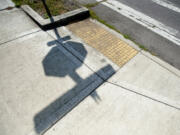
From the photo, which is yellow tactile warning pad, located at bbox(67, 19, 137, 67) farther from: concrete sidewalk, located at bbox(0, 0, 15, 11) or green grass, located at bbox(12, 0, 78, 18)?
concrete sidewalk, located at bbox(0, 0, 15, 11)

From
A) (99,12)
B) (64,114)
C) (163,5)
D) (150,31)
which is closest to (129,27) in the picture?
(150,31)

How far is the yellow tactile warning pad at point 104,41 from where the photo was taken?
383 centimetres

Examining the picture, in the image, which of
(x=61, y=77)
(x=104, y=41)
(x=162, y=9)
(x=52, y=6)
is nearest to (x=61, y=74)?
(x=61, y=77)

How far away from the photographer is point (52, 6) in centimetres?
538

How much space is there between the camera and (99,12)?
18.6 feet

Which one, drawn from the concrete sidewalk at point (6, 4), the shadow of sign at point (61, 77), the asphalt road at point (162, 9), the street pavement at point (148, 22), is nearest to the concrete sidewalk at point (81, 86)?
the shadow of sign at point (61, 77)

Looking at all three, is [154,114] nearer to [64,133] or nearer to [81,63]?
[64,133]

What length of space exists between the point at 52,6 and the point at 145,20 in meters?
4.12

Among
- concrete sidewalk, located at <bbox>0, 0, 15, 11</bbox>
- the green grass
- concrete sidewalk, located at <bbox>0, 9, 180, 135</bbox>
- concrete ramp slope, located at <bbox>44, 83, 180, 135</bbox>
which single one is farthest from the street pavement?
concrete sidewalk, located at <bbox>0, 0, 15, 11</bbox>

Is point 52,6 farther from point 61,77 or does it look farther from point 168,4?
point 168,4

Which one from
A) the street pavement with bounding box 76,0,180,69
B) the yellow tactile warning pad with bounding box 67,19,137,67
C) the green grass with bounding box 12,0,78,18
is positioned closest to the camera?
the yellow tactile warning pad with bounding box 67,19,137,67

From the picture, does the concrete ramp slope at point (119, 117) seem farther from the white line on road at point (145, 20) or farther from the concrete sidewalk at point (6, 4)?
the concrete sidewalk at point (6, 4)

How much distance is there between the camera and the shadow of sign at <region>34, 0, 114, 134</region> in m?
2.53

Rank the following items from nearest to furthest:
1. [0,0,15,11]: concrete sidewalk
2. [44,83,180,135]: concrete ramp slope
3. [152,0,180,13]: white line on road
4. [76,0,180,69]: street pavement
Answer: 1. [44,83,180,135]: concrete ramp slope
2. [76,0,180,69]: street pavement
3. [0,0,15,11]: concrete sidewalk
4. [152,0,180,13]: white line on road
